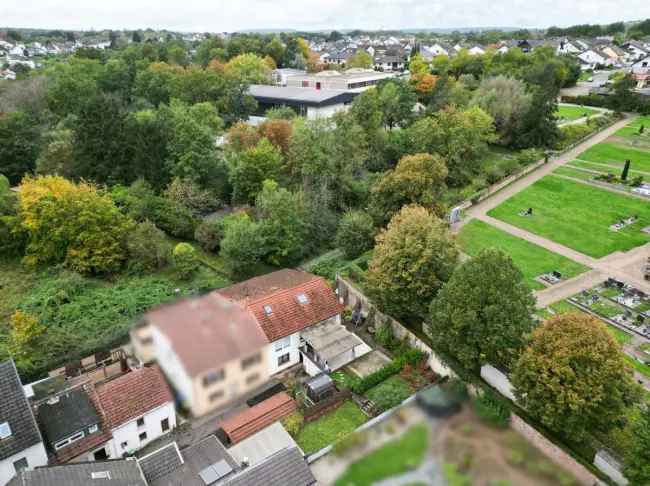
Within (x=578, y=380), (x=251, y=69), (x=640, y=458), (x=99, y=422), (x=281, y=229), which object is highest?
(x=251, y=69)

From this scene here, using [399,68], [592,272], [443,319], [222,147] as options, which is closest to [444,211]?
[592,272]

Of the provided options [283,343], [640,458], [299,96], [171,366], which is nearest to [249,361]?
[171,366]

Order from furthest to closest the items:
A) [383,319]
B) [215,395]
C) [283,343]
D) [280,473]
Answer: [383,319]
[283,343]
[280,473]
[215,395]

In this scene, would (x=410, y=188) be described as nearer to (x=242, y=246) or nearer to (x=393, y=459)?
(x=242, y=246)

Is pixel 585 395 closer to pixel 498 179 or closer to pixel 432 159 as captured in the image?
pixel 432 159

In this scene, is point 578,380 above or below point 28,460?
above

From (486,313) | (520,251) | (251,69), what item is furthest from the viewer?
(251,69)

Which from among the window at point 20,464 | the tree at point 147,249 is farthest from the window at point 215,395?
the tree at point 147,249
